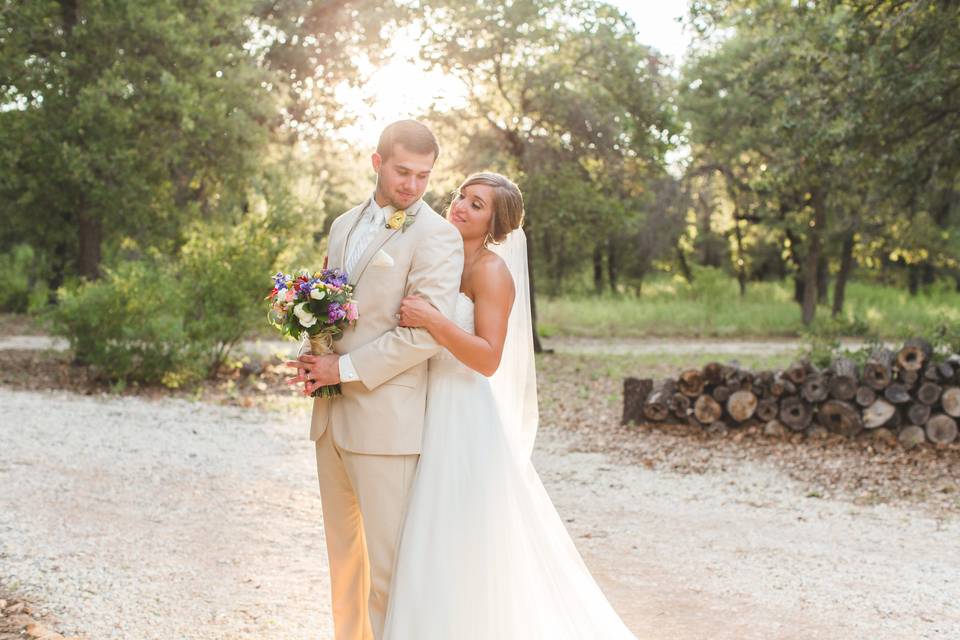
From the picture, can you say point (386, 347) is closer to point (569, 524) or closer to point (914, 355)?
point (569, 524)

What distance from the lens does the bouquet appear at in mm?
3049

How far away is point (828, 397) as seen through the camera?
982cm

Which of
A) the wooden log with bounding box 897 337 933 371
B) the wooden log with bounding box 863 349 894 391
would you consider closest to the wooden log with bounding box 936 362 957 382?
the wooden log with bounding box 897 337 933 371

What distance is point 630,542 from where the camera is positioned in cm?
648

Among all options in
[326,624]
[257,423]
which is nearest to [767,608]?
[326,624]

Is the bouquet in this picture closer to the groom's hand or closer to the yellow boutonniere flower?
the groom's hand

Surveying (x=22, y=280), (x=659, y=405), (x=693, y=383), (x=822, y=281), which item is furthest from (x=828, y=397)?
(x=822, y=281)

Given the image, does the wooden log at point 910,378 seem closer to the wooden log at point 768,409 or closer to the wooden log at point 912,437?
the wooden log at point 912,437

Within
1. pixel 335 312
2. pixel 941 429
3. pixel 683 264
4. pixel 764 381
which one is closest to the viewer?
pixel 335 312

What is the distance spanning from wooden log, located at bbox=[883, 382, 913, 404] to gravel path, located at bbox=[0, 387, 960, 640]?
1.70 m

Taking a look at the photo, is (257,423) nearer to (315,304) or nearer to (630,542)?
(630,542)

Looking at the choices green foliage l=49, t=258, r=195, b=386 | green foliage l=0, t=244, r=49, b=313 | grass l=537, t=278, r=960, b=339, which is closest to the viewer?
green foliage l=49, t=258, r=195, b=386

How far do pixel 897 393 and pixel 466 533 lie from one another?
7.47 m

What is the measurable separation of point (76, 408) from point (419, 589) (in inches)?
356
